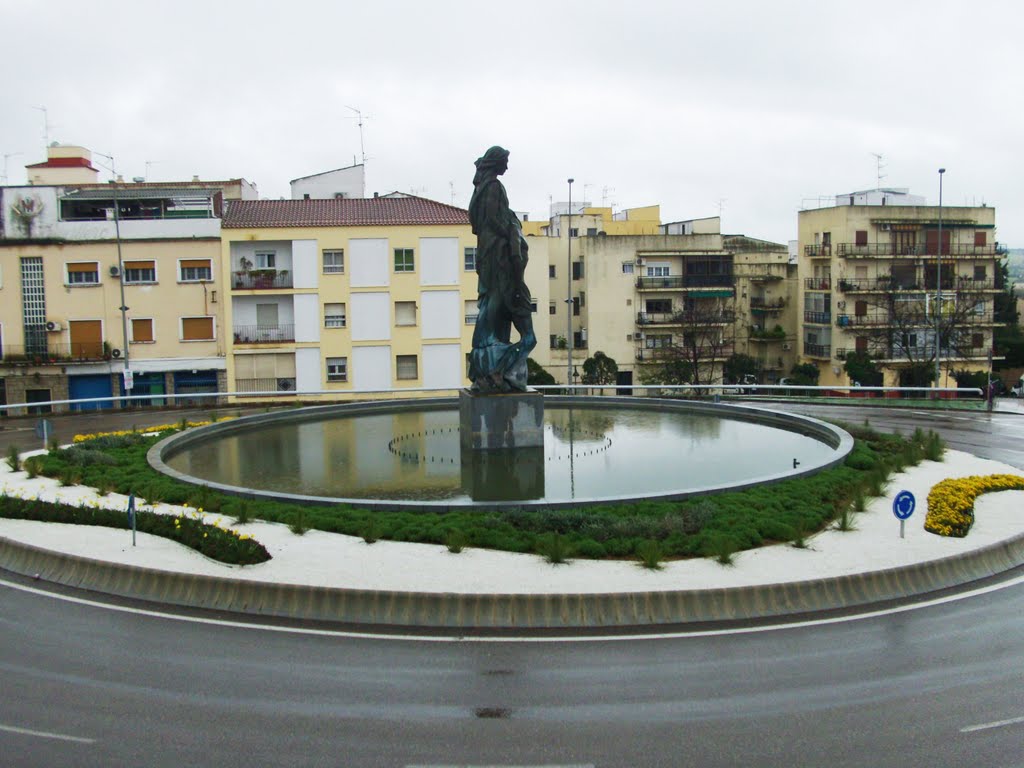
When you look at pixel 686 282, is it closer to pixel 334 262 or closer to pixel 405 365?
pixel 405 365

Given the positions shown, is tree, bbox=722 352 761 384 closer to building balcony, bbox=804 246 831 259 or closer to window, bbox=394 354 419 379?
building balcony, bbox=804 246 831 259

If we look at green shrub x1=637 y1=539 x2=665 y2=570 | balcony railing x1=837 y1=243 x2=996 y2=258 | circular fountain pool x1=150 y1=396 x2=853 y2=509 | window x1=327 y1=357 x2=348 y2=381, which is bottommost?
green shrub x1=637 y1=539 x2=665 y2=570

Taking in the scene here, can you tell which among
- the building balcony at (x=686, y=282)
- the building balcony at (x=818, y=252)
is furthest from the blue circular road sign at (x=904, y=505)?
the building balcony at (x=818, y=252)

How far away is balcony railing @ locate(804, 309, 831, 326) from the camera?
A: 66.2m

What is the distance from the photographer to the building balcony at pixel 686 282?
65188 millimetres

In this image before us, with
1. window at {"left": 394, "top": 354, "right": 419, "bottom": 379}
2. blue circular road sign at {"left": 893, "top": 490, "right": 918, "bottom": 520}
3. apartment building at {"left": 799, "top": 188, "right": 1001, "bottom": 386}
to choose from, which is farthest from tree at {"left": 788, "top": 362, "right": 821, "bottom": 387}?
blue circular road sign at {"left": 893, "top": 490, "right": 918, "bottom": 520}

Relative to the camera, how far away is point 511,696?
414 inches

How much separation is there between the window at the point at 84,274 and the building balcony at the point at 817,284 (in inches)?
1726

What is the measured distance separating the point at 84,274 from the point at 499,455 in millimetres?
33857

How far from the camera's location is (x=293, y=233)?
49156 millimetres

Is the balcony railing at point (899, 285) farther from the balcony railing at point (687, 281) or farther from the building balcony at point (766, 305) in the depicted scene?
the balcony railing at point (687, 281)

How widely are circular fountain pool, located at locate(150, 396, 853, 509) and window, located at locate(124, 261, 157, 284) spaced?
75.2 feet

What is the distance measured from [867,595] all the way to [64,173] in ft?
194

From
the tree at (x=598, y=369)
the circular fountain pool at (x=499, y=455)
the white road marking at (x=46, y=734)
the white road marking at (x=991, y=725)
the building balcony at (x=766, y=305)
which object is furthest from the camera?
the building balcony at (x=766, y=305)
